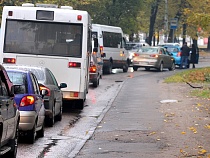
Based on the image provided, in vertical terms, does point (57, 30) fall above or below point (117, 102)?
above

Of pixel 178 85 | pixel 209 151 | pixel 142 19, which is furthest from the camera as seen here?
pixel 142 19

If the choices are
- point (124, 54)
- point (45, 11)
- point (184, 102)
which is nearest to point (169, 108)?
point (184, 102)

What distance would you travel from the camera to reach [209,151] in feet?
39.0

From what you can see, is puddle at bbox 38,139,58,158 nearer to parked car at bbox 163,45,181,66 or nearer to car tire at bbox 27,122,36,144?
car tire at bbox 27,122,36,144

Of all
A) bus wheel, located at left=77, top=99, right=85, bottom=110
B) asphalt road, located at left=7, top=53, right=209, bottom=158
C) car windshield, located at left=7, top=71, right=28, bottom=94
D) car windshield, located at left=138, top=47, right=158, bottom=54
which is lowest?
asphalt road, located at left=7, top=53, right=209, bottom=158

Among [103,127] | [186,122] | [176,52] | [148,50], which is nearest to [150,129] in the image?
[103,127]

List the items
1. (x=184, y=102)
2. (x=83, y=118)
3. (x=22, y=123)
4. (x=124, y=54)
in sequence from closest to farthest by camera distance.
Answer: (x=22, y=123), (x=83, y=118), (x=184, y=102), (x=124, y=54)

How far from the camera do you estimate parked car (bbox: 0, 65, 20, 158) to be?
31.1ft

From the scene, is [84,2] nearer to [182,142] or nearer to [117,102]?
[117,102]

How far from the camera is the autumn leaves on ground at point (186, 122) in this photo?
1218 cm

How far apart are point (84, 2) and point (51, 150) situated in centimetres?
3718

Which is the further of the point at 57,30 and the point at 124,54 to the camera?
the point at 124,54

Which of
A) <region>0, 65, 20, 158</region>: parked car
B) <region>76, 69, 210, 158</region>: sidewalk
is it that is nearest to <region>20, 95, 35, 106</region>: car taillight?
<region>76, 69, 210, 158</region>: sidewalk

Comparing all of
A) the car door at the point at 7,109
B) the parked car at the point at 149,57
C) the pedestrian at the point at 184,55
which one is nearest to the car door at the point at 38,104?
the car door at the point at 7,109
